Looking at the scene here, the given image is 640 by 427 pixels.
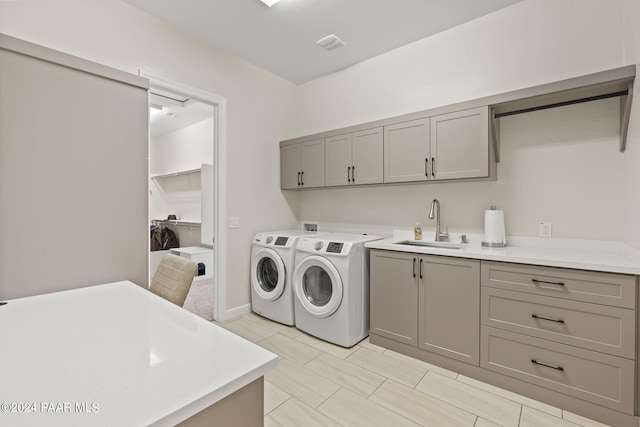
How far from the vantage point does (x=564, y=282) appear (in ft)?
5.38

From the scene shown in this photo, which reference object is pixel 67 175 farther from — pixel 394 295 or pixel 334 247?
pixel 394 295

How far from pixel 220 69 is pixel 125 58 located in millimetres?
888

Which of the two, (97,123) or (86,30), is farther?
(86,30)

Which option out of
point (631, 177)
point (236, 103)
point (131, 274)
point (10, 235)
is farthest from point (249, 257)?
point (631, 177)

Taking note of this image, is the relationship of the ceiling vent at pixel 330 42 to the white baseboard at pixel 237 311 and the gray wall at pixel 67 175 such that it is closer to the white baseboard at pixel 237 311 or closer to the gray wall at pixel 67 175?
the gray wall at pixel 67 175

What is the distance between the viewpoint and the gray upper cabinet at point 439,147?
7.07 ft

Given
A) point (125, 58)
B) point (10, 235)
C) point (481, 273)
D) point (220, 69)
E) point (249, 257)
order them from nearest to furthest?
point (10, 235), point (481, 273), point (125, 58), point (220, 69), point (249, 257)

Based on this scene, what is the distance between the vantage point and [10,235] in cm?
137

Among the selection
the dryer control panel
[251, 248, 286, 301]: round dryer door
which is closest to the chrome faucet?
the dryer control panel

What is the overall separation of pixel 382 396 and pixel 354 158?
2.06 metres

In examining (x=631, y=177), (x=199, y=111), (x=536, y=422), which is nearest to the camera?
(x=536, y=422)

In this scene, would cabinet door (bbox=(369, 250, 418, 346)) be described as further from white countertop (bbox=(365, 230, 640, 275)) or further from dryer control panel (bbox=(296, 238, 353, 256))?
dryer control panel (bbox=(296, 238, 353, 256))

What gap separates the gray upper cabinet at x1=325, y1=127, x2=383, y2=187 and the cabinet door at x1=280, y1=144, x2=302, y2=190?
42 centimetres

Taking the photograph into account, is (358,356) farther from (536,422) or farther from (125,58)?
(125,58)
